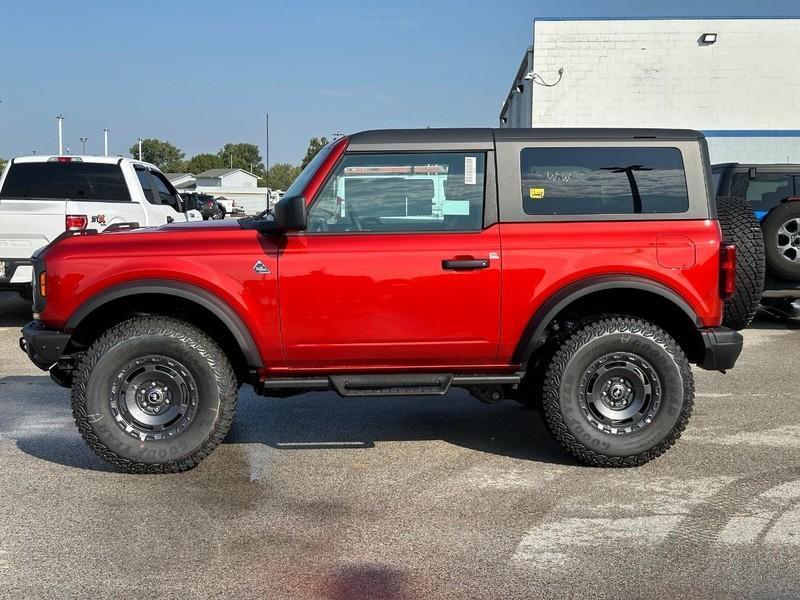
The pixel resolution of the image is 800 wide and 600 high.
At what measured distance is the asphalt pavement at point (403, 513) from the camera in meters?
3.47

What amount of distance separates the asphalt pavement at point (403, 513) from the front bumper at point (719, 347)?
623 mm

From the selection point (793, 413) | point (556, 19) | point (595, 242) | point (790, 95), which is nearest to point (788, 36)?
point (790, 95)

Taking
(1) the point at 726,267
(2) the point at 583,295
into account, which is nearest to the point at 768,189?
(1) the point at 726,267

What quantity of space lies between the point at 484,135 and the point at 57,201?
21.9 feet

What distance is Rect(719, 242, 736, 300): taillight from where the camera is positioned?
15.9ft

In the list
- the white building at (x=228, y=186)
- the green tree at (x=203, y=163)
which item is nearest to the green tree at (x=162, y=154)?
the green tree at (x=203, y=163)

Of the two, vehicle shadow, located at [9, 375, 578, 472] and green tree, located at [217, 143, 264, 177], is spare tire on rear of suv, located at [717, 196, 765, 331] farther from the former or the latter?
green tree, located at [217, 143, 264, 177]

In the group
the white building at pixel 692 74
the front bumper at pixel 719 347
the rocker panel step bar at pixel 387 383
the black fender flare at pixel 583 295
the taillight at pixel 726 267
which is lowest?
the rocker panel step bar at pixel 387 383

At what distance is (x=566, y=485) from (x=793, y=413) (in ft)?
8.31

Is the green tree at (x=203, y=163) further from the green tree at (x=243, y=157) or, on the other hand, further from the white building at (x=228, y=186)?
the white building at (x=228, y=186)

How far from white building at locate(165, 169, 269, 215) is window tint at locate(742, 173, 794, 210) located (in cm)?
6047

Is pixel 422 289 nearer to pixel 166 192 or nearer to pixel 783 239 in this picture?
pixel 783 239

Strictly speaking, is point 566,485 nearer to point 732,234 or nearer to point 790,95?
point 732,234

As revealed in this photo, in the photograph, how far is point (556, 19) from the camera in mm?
24688
